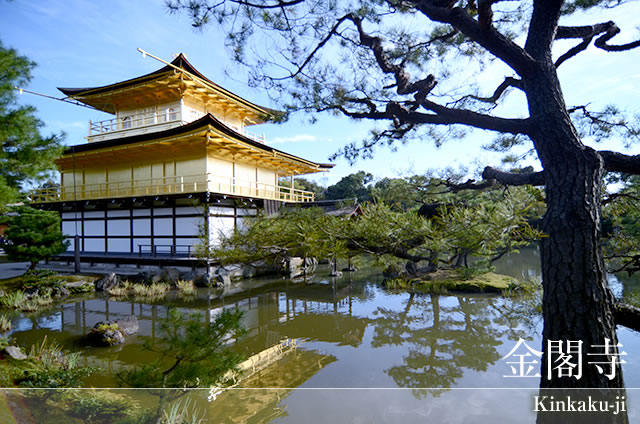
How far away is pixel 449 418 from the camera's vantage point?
131 inches

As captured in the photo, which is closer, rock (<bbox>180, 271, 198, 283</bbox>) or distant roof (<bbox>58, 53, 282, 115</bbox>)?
rock (<bbox>180, 271, 198, 283</bbox>)

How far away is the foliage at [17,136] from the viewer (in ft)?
14.0

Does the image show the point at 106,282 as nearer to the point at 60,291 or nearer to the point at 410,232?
the point at 60,291

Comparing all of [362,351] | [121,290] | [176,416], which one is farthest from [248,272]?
[176,416]

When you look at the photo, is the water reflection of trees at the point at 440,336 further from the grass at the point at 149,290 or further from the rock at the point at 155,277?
the rock at the point at 155,277

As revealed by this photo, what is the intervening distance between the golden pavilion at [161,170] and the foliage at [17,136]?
641 centimetres

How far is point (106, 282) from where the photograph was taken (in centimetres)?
1033

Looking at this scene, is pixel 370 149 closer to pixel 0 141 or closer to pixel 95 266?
pixel 0 141

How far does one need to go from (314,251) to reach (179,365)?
5.02 ft

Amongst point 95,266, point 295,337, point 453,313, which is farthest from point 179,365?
point 95,266

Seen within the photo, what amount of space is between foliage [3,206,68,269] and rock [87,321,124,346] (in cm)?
491

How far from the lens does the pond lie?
3.61 metres

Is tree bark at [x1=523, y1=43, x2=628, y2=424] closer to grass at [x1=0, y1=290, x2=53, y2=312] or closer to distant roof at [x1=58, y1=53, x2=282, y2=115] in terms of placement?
grass at [x1=0, y1=290, x2=53, y2=312]

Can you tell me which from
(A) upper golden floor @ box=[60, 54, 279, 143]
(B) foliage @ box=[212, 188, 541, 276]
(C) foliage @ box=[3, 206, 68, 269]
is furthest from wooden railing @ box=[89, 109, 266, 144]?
(B) foliage @ box=[212, 188, 541, 276]
